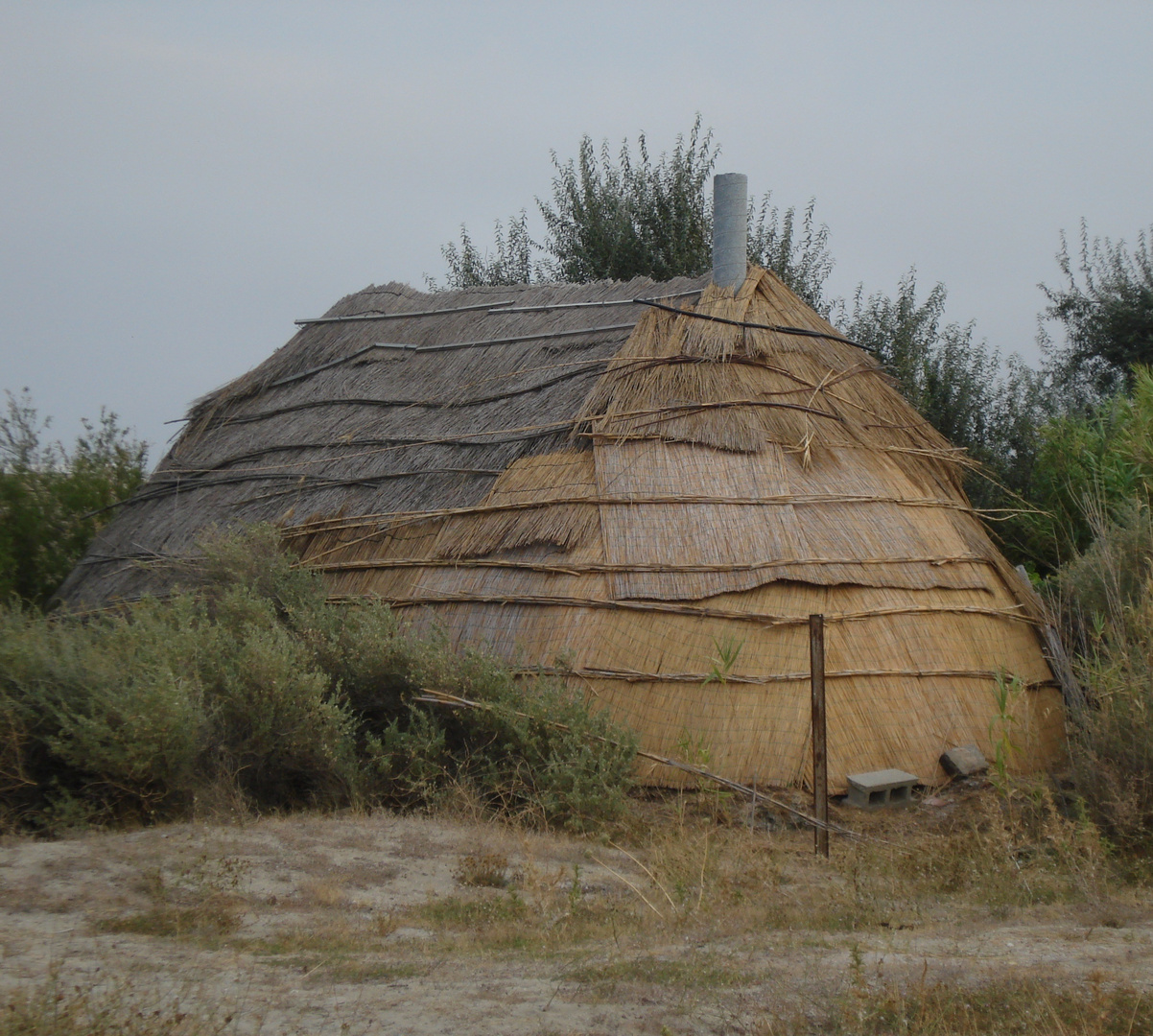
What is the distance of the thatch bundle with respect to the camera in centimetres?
696

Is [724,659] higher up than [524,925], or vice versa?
[724,659]

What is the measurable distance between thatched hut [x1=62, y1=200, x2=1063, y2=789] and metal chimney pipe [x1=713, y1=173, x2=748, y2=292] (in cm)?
19

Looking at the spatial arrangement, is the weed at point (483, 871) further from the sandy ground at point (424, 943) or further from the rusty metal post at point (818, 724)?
the rusty metal post at point (818, 724)

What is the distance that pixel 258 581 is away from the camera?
8.16 meters

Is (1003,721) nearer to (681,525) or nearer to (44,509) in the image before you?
(681,525)

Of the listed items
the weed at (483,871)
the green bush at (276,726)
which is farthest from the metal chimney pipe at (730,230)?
the weed at (483,871)

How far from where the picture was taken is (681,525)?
7.40 meters

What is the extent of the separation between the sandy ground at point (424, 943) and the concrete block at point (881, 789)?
5.51ft

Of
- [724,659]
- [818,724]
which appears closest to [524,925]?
[818,724]

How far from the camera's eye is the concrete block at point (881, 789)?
657 centimetres

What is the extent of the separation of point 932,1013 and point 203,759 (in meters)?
4.32

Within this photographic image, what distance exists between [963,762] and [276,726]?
431 cm

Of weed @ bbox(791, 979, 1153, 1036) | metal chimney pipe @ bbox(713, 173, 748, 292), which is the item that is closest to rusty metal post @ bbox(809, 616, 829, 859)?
weed @ bbox(791, 979, 1153, 1036)

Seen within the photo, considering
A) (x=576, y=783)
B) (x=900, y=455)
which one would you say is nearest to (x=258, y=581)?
(x=576, y=783)
